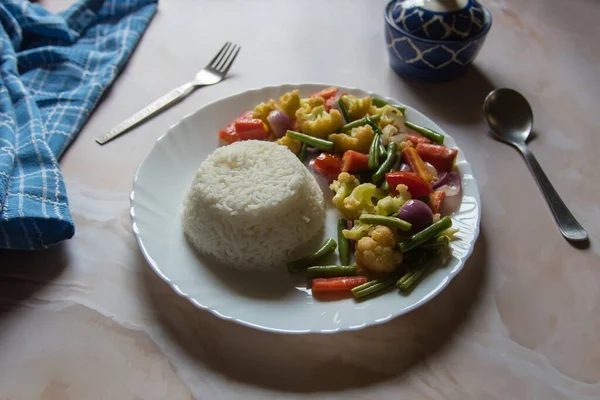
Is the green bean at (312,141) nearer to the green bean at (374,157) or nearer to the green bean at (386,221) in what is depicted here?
the green bean at (374,157)

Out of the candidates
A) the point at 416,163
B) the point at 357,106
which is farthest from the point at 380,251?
the point at 357,106

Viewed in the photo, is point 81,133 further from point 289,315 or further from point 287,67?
point 289,315

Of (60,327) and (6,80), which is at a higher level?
(6,80)

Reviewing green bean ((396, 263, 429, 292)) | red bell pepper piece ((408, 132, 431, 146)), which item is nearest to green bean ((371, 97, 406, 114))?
red bell pepper piece ((408, 132, 431, 146))

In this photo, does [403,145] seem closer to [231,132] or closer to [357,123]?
[357,123]

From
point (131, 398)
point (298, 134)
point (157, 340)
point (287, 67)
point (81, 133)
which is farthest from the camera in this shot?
point (287, 67)

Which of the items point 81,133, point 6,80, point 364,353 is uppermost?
point 6,80

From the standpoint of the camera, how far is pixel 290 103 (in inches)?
75.4

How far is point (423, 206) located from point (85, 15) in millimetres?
2065

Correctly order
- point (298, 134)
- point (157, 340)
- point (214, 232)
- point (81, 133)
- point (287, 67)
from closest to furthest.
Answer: point (157, 340) < point (214, 232) < point (298, 134) < point (81, 133) < point (287, 67)

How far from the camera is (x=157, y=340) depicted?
1.38 m

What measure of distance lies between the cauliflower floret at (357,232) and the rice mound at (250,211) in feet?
0.44

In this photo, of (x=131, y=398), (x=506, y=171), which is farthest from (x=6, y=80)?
(x=506, y=171)

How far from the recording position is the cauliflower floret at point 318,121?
6.06 ft
